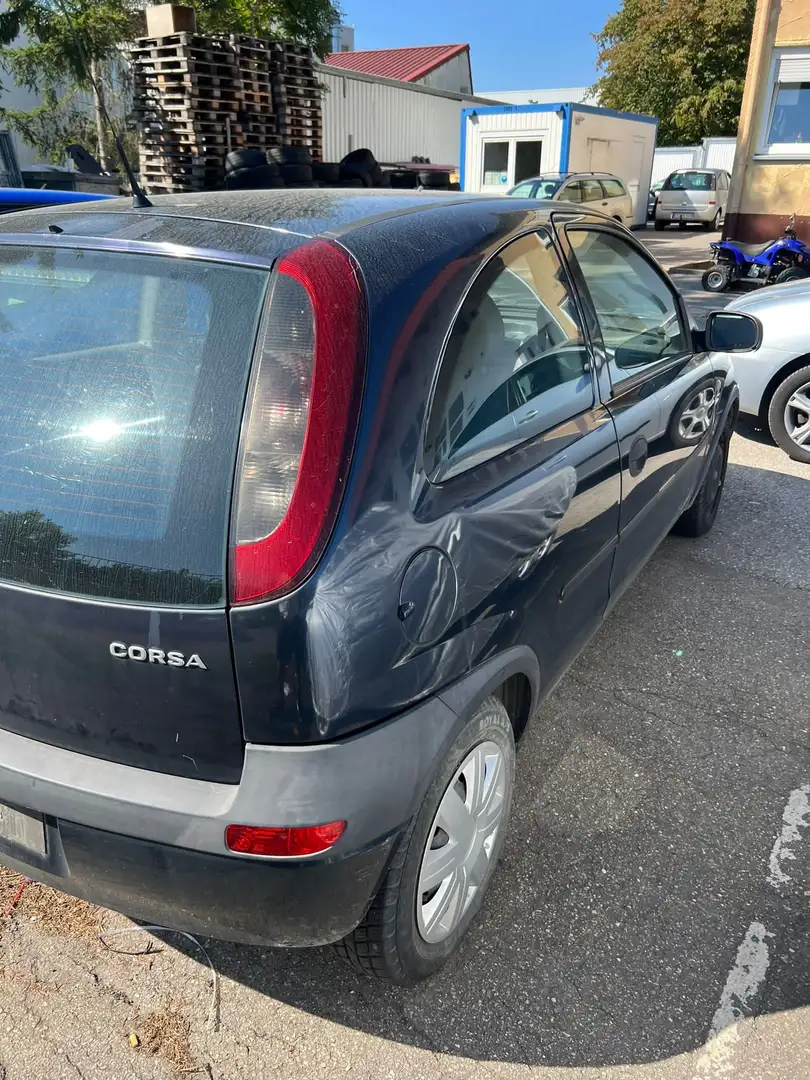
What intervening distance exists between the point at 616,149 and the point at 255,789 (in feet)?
81.9

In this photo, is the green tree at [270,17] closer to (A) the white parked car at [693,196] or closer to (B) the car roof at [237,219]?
(A) the white parked car at [693,196]

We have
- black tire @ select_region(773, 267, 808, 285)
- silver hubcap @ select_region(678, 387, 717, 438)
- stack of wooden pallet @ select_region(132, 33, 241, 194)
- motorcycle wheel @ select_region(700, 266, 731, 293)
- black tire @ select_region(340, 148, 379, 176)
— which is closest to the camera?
silver hubcap @ select_region(678, 387, 717, 438)

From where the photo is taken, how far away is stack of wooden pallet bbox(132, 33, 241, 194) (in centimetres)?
1109

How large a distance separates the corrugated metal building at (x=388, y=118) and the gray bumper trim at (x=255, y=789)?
21797mm

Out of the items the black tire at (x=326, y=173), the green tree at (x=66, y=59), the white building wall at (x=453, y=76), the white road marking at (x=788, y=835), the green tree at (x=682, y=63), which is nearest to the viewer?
the white road marking at (x=788, y=835)

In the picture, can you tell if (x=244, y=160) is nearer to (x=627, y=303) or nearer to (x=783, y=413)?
(x=783, y=413)

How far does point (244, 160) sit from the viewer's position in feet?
35.3

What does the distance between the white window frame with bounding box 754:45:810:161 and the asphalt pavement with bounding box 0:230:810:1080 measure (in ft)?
49.9

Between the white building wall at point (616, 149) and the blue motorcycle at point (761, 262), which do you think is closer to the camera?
the blue motorcycle at point (761, 262)

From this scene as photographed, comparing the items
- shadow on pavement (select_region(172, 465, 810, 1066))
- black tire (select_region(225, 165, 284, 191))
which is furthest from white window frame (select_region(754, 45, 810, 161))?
shadow on pavement (select_region(172, 465, 810, 1066))

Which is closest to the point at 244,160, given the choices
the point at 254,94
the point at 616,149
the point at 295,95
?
the point at 254,94

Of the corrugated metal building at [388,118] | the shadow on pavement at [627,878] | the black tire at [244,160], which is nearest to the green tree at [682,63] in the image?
the corrugated metal building at [388,118]

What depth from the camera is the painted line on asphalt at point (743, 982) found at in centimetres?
180

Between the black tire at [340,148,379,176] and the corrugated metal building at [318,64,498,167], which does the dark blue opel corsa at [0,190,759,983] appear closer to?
the black tire at [340,148,379,176]
